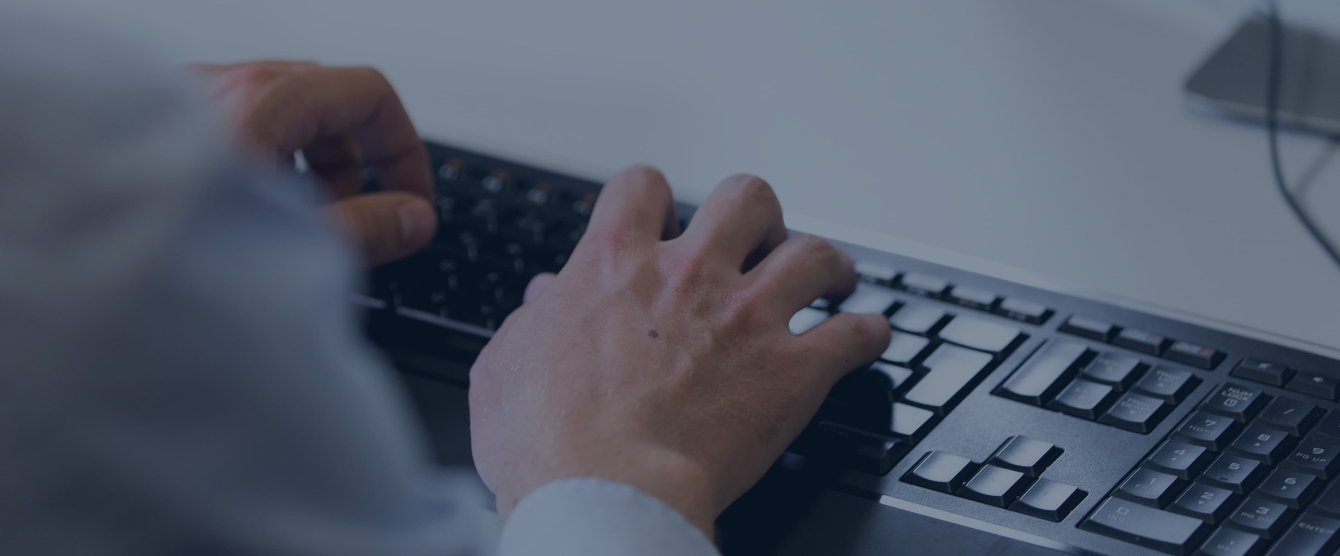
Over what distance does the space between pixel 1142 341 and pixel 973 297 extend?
0.07m

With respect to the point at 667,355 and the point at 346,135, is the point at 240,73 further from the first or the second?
the point at 667,355

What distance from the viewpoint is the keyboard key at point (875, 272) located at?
54 centimetres

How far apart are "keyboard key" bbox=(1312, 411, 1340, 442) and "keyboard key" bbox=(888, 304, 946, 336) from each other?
0.15 metres

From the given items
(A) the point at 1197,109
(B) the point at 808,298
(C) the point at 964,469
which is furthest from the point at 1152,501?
(A) the point at 1197,109

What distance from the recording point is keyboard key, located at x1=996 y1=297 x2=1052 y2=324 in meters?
0.50

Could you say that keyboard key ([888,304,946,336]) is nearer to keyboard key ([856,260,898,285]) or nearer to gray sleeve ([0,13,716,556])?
keyboard key ([856,260,898,285])

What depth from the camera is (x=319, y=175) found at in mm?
643

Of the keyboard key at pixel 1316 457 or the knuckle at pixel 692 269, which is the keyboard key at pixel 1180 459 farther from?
the knuckle at pixel 692 269

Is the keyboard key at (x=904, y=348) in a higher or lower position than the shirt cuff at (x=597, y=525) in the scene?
higher

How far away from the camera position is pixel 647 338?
1.52 feet

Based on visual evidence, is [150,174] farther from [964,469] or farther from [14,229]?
[964,469]

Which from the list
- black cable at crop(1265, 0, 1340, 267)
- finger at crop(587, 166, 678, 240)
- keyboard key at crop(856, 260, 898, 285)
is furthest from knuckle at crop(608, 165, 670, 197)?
black cable at crop(1265, 0, 1340, 267)

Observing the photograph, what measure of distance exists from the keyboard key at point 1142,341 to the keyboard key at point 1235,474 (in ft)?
0.23

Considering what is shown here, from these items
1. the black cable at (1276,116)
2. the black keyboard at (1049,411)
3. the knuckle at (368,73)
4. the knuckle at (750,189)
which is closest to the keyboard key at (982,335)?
the black keyboard at (1049,411)
